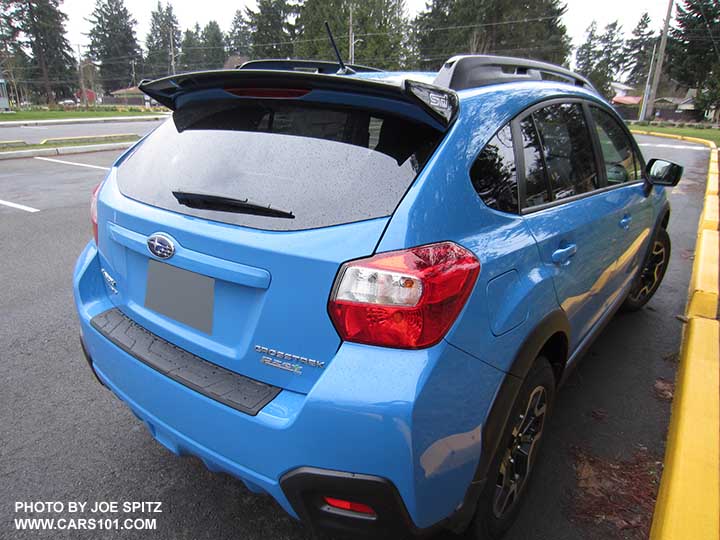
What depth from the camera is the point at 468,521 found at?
1.61 m

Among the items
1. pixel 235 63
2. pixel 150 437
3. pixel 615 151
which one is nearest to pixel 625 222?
pixel 615 151

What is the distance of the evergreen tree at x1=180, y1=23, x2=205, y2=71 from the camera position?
285 feet

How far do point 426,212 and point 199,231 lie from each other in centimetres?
73

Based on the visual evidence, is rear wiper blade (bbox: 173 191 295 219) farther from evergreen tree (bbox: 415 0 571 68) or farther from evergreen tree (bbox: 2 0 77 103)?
evergreen tree (bbox: 2 0 77 103)

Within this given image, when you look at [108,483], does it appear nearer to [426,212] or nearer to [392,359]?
[392,359]

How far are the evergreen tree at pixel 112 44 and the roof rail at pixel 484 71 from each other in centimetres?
9648

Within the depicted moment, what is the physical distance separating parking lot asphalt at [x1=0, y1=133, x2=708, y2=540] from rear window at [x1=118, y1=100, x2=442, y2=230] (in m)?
1.23

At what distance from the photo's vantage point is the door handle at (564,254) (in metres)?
1.92

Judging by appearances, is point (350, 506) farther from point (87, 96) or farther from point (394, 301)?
point (87, 96)

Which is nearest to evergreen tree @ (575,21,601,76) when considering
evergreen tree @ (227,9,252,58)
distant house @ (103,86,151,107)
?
evergreen tree @ (227,9,252,58)

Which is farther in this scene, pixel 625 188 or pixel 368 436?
pixel 625 188

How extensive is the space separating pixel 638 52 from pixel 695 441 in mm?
117081

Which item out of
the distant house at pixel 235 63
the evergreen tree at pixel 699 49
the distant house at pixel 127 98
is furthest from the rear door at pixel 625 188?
the distant house at pixel 127 98

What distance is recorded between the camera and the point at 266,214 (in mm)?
1540
